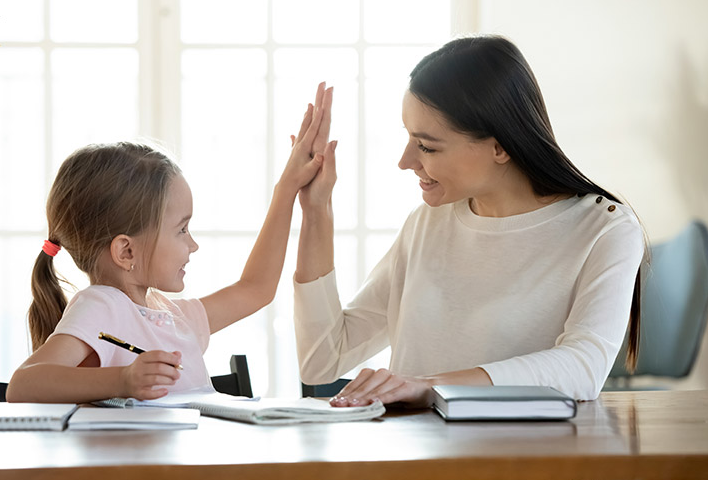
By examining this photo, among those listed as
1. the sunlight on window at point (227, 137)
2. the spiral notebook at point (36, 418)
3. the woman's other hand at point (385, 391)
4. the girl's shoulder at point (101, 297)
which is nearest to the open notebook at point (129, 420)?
the spiral notebook at point (36, 418)

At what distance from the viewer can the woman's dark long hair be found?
1.75 m

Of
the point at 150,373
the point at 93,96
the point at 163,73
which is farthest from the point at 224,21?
the point at 150,373

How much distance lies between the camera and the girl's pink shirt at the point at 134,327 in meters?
1.45

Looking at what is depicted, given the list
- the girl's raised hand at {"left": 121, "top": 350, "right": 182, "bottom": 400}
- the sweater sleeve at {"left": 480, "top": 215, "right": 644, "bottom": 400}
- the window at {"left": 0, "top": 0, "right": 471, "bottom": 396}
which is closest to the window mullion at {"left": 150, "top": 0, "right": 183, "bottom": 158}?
the window at {"left": 0, "top": 0, "right": 471, "bottom": 396}

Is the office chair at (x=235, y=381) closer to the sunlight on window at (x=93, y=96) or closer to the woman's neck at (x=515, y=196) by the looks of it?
the woman's neck at (x=515, y=196)

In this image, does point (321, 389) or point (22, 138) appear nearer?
point (321, 389)

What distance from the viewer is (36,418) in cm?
112

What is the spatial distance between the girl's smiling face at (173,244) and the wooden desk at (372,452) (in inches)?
19.5

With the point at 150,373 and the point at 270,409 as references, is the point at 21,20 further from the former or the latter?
the point at 270,409

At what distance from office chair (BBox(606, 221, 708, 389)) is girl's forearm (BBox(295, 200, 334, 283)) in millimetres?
1424

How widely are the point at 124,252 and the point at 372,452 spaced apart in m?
0.79

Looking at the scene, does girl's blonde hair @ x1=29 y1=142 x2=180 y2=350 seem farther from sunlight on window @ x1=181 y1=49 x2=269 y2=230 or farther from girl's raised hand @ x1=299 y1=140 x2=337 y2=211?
sunlight on window @ x1=181 y1=49 x2=269 y2=230

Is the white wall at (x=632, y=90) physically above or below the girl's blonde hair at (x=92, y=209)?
above

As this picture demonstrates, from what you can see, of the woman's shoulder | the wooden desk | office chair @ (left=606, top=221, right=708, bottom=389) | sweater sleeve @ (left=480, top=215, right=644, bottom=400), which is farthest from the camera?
office chair @ (left=606, top=221, right=708, bottom=389)
